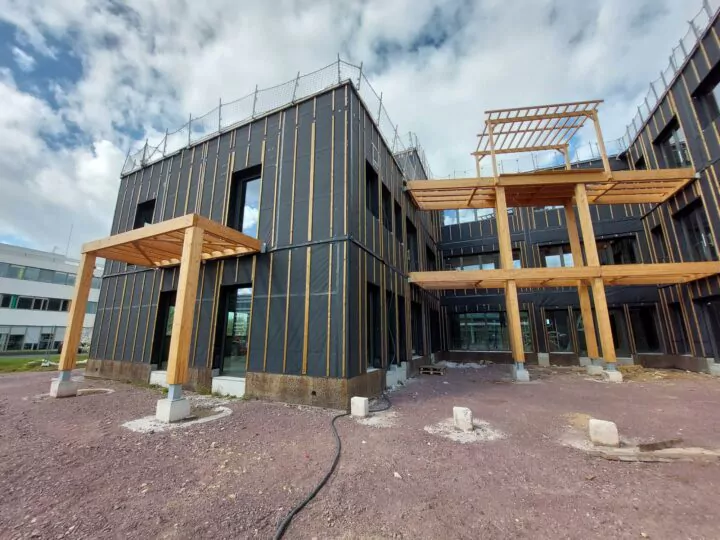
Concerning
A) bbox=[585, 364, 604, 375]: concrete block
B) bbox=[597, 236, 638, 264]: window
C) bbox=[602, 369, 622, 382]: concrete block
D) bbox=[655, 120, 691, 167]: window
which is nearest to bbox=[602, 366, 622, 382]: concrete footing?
bbox=[602, 369, 622, 382]: concrete block

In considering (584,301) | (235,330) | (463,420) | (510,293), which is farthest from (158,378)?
(584,301)

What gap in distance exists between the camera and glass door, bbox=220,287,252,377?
30.2 ft

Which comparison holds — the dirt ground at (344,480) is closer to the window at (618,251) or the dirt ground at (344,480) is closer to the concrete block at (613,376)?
the concrete block at (613,376)

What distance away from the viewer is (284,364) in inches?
300

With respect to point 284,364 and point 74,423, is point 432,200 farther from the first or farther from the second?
point 74,423

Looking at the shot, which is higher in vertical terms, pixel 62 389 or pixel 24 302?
pixel 24 302

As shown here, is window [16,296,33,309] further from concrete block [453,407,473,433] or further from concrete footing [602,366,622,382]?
concrete footing [602,366,622,382]

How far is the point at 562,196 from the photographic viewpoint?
47.7 feet

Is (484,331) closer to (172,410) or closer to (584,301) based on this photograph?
(584,301)

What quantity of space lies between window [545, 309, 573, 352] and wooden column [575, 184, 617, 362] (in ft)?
16.1

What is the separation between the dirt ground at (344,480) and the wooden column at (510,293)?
529cm

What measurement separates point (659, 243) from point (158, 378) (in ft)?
78.4

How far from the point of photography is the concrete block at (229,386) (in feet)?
26.7

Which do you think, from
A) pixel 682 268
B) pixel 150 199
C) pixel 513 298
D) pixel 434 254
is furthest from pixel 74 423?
pixel 682 268
